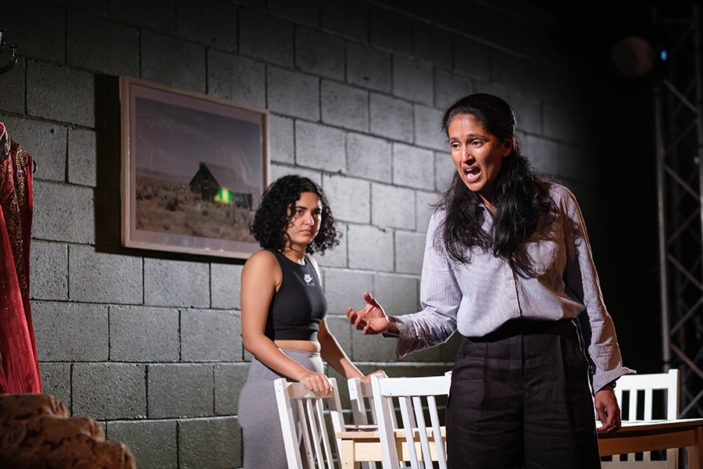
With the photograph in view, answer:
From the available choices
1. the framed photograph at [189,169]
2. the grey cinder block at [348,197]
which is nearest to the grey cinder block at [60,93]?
the framed photograph at [189,169]

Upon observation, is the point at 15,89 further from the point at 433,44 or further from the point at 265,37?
the point at 433,44

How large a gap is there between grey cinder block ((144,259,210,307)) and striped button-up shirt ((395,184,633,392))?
178 cm

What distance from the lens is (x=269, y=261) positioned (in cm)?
306

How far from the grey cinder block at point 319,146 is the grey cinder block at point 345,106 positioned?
0.06 metres

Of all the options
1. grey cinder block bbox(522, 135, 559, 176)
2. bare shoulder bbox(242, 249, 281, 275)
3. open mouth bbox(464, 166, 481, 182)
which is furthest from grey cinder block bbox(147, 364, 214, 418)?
grey cinder block bbox(522, 135, 559, 176)

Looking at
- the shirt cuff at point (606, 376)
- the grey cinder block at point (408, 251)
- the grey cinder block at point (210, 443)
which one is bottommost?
the grey cinder block at point (210, 443)

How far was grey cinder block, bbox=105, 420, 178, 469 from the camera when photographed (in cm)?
332

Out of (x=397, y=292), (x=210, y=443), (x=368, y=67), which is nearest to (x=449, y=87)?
(x=368, y=67)

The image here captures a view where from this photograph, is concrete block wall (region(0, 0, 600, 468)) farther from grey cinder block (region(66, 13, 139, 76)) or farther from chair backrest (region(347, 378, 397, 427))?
chair backrest (region(347, 378, 397, 427))

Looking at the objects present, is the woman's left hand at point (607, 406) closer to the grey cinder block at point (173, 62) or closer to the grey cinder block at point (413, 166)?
the grey cinder block at point (173, 62)

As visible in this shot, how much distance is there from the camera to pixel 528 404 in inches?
67.9

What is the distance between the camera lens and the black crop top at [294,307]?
303 cm

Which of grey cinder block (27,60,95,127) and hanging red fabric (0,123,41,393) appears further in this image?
grey cinder block (27,60,95,127)

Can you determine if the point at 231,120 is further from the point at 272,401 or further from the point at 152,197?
the point at 272,401
